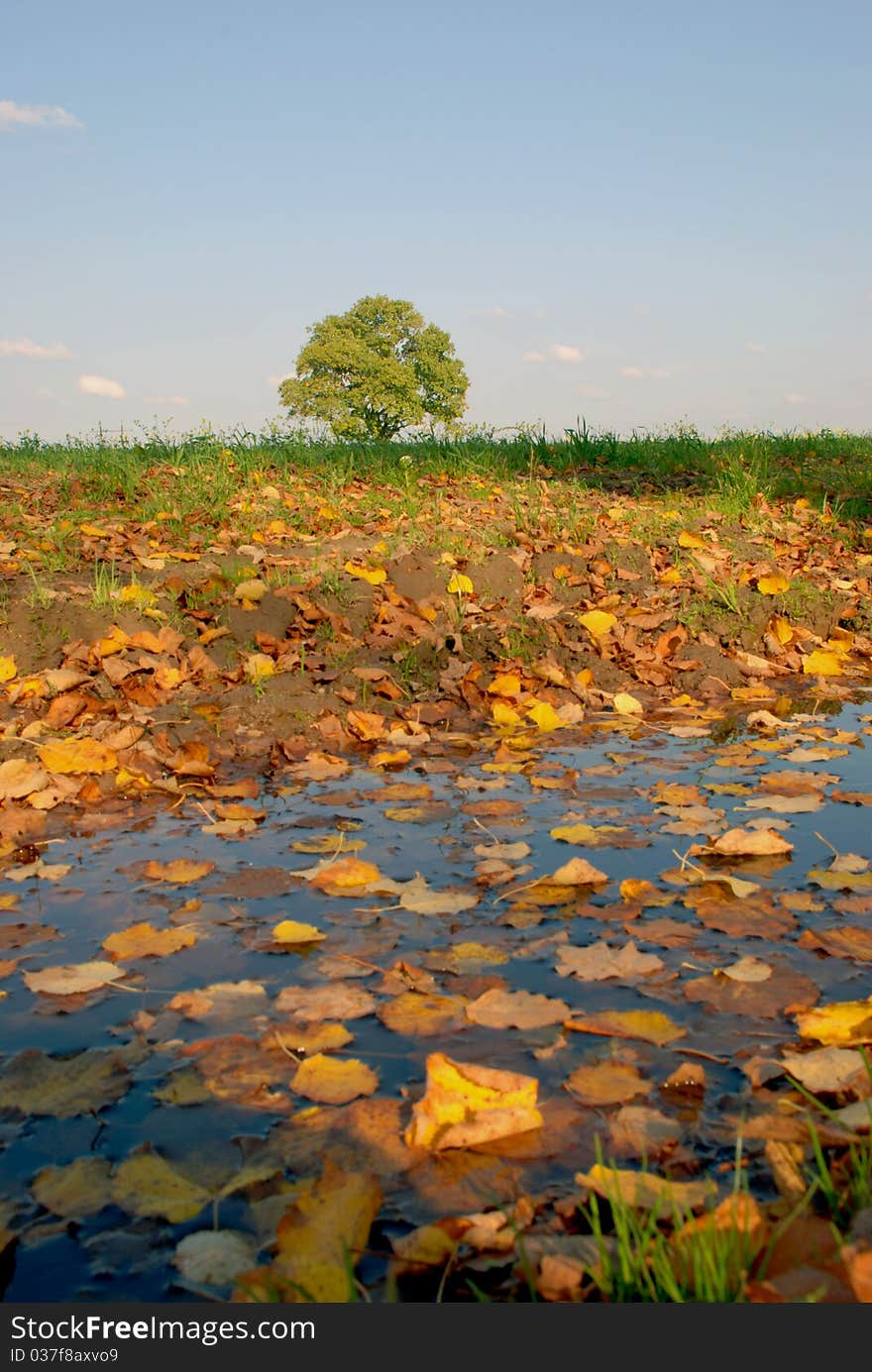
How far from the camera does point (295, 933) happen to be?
2367mm

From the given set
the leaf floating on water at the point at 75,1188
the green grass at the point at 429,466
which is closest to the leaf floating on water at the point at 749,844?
the leaf floating on water at the point at 75,1188

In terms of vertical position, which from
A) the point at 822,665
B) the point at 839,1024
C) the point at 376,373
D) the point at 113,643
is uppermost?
the point at 376,373

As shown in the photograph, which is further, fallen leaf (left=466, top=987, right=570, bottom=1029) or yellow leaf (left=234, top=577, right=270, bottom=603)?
yellow leaf (left=234, top=577, right=270, bottom=603)

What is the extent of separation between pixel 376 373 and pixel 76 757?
138ft

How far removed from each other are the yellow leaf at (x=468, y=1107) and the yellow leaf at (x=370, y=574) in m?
4.00

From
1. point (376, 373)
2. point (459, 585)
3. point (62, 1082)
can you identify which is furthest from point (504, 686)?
point (376, 373)

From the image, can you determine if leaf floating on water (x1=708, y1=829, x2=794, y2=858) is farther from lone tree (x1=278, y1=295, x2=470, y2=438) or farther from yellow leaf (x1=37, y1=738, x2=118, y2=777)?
lone tree (x1=278, y1=295, x2=470, y2=438)

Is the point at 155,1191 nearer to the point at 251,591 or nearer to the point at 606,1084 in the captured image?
the point at 606,1084

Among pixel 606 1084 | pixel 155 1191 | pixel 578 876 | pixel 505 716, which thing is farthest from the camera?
pixel 505 716

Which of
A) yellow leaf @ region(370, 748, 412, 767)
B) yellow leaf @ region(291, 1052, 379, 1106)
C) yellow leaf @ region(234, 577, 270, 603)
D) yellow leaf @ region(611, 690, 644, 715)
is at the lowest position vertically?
yellow leaf @ region(291, 1052, 379, 1106)

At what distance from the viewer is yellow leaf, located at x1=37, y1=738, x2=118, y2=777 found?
11.6ft

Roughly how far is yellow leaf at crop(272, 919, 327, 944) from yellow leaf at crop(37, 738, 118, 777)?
1468 millimetres

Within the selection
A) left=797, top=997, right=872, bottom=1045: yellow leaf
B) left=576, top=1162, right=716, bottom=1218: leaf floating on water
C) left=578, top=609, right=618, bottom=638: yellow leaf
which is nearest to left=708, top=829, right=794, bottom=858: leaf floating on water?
left=797, top=997, right=872, bottom=1045: yellow leaf

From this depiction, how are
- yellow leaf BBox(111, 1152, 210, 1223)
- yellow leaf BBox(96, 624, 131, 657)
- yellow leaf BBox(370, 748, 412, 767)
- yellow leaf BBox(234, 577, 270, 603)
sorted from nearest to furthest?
1. yellow leaf BBox(111, 1152, 210, 1223)
2. yellow leaf BBox(370, 748, 412, 767)
3. yellow leaf BBox(96, 624, 131, 657)
4. yellow leaf BBox(234, 577, 270, 603)
